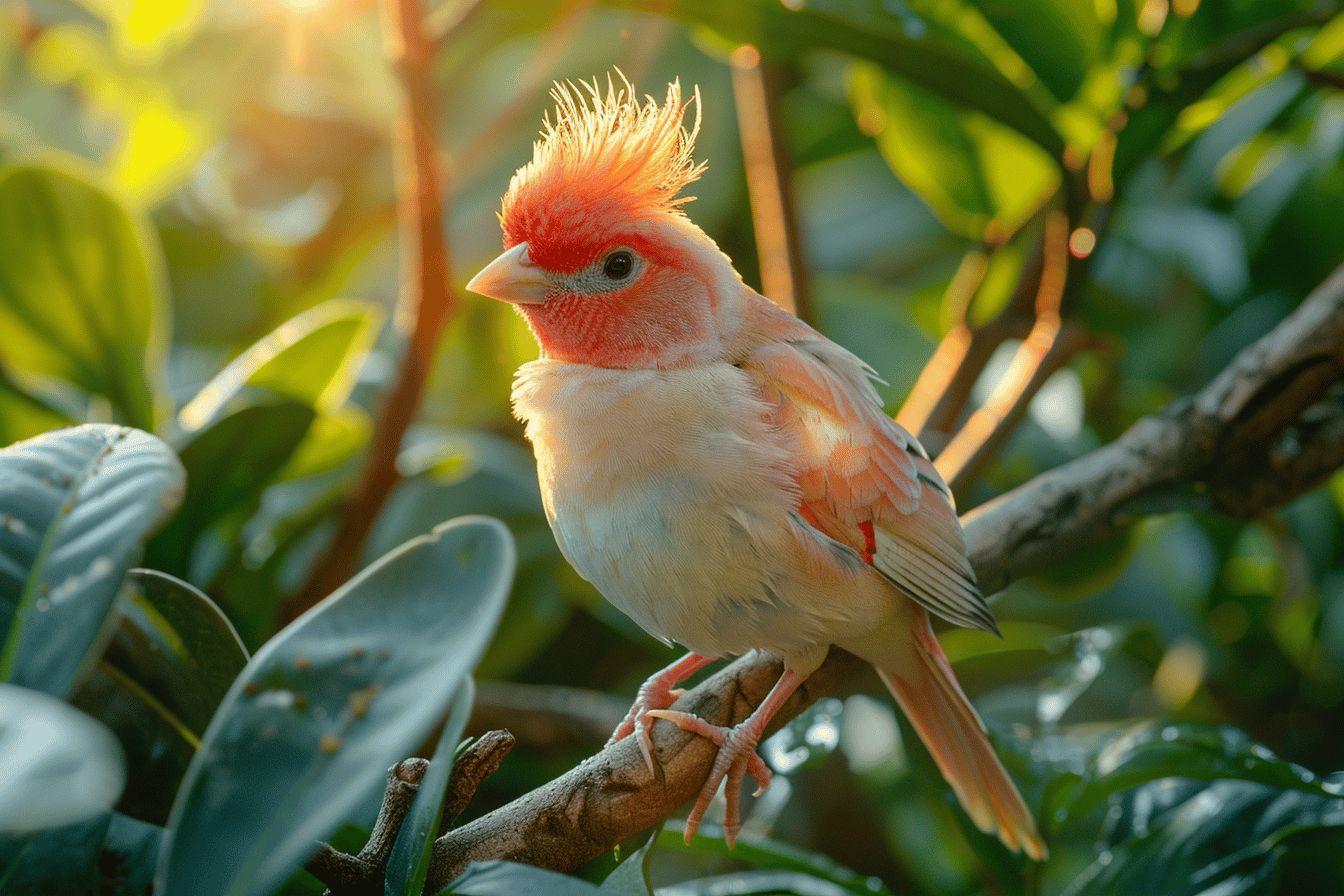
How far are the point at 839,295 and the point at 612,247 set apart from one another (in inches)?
28.9

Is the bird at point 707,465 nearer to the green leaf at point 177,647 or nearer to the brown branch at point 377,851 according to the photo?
the brown branch at point 377,851

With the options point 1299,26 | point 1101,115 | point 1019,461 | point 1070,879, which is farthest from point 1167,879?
point 1299,26

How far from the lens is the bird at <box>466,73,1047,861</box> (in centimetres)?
126

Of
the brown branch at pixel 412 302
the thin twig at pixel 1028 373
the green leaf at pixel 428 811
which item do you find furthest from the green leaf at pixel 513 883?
the thin twig at pixel 1028 373

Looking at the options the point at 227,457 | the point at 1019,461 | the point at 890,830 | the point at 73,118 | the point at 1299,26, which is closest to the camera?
the point at 227,457

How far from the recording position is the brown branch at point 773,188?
192 centimetres

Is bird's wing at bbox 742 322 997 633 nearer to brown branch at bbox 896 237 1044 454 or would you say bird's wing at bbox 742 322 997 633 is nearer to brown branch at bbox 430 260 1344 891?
brown branch at bbox 430 260 1344 891

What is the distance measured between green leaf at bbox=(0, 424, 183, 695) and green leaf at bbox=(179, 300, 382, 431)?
2.15 feet

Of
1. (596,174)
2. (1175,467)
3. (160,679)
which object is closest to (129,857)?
(160,679)

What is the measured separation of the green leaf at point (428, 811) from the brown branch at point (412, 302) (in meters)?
0.86

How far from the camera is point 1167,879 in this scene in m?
1.31

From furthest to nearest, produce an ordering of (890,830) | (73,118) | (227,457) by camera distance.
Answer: (73,118) < (890,830) < (227,457)

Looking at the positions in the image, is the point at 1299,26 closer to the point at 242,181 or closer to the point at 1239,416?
the point at 1239,416

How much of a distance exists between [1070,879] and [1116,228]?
3.96 ft
